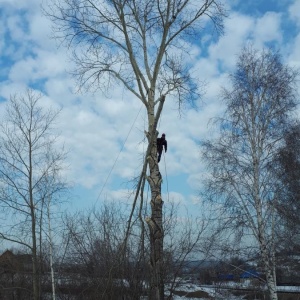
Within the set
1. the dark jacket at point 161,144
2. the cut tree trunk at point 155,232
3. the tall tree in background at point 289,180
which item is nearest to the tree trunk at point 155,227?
the cut tree trunk at point 155,232

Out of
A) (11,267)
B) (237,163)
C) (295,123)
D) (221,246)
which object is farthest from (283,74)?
(11,267)

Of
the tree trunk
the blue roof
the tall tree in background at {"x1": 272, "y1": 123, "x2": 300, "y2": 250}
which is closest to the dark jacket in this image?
the tree trunk

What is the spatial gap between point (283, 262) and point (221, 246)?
9.60 feet

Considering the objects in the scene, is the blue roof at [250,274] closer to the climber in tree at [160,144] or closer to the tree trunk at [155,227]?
the tree trunk at [155,227]

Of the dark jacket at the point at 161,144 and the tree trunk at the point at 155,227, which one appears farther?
the dark jacket at the point at 161,144

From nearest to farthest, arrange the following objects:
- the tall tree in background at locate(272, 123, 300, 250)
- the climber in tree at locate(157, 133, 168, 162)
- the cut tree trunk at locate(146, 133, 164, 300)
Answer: the cut tree trunk at locate(146, 133, 164, 300), the climber in tree at locate(157, 133, 168, 162), the tall tree in background at locate(272, 123, 300, 250)

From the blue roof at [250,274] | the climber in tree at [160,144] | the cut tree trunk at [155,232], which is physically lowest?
the blue roof at [250,274]

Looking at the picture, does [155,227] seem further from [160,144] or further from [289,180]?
[289,180]

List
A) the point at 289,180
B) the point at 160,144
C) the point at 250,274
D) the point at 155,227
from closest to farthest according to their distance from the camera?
the point at 155,227
the point at 160,144
the point at 289,180
the point at 250,274

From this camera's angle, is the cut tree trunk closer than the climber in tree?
Yes

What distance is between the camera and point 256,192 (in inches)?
Answer: 656

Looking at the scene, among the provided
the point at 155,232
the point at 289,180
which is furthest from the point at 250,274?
the point at 155,232

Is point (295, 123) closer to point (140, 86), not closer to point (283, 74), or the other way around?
point (283, 74)

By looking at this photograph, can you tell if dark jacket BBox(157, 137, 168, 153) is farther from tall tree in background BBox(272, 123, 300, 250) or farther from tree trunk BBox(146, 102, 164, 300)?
tall tree in background BBox(272, 123, 300, 250)
